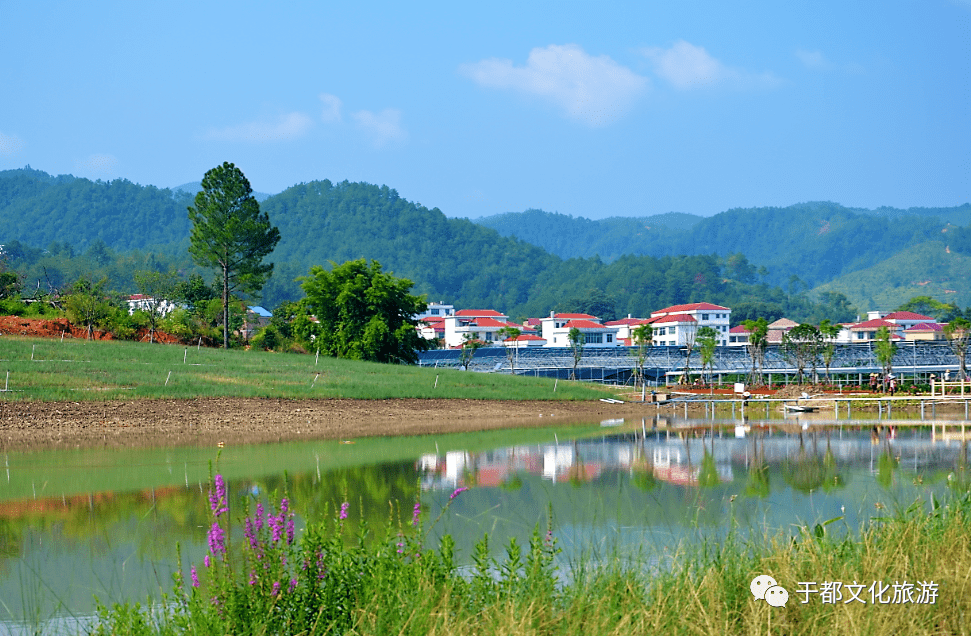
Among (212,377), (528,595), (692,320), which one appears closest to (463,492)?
(528,595)

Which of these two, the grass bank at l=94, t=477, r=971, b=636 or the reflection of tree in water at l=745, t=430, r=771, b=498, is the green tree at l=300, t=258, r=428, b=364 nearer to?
the reflection of tree in water at l=745, t=430, r=771, b=498

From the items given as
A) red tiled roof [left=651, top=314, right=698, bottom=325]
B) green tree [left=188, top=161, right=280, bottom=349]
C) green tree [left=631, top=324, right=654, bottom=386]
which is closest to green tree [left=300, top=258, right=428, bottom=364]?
green tree [left=188, top=161, right=280, bottom=349]

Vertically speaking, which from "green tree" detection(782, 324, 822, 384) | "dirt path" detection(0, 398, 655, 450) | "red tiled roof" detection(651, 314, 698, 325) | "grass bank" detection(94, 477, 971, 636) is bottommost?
"dirt path" detection(0, 398, 655, 450)

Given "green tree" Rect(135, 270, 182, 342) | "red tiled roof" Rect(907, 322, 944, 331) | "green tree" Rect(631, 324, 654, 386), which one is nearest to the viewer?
"green tree" Rect(631, 324, 654, 386)

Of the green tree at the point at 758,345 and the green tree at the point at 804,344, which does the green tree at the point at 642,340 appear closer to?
the green tree at the point at 758,345

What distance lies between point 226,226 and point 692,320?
52.6 m

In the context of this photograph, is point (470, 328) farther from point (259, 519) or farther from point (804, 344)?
point (259, 519)

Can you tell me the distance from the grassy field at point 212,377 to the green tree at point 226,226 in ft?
33.4

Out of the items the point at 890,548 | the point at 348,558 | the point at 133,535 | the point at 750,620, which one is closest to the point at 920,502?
the point at 890,548

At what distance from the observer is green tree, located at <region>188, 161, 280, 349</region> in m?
50.1

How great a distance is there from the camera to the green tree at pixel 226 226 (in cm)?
5006

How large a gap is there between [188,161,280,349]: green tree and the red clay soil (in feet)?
24.0

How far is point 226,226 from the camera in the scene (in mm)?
49594

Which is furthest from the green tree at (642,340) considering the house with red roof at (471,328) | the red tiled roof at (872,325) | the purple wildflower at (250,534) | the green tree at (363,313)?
the red tiled roof at (872,325)
